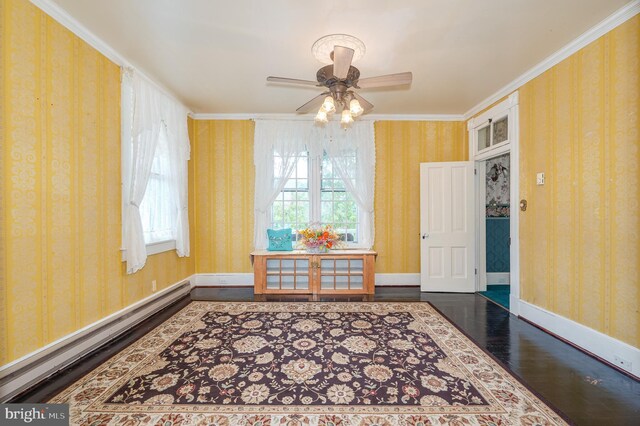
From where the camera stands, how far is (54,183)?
2.10 m

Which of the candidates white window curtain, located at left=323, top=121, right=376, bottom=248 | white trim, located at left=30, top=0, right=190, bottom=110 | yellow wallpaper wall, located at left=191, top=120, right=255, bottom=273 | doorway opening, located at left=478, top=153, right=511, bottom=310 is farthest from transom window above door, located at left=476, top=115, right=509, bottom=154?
white trim, located at left=30, top=0, right=190, bottom=110

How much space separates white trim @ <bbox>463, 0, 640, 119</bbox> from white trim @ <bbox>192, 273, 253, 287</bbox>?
4523 mm

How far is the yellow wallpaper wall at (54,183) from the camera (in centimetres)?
181

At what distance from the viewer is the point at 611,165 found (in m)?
2.21

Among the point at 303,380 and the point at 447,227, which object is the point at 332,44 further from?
the point at 447,227

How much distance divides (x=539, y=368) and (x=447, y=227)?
2.26 meters

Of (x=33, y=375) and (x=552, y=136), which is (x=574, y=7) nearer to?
(x=552, y=136)

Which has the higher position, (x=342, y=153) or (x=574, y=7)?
(x=574, y=7)

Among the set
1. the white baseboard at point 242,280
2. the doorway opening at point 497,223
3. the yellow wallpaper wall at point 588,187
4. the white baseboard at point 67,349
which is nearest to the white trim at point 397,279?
the white baseboard at point 242,280

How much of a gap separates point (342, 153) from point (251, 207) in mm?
1758

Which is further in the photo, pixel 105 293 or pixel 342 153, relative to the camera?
pixel 342 153

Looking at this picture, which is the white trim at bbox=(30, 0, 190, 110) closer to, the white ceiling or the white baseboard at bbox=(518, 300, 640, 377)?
the white ceiling

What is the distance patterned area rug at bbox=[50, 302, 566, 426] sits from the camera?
161 centimetres

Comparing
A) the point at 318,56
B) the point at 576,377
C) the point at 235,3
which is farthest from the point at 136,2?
the point at 576,377
